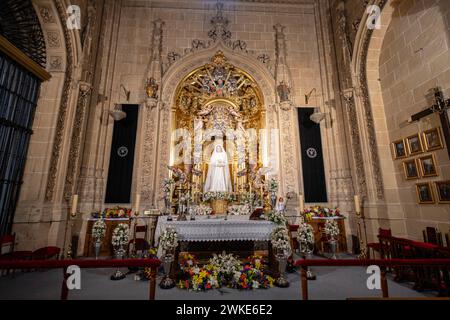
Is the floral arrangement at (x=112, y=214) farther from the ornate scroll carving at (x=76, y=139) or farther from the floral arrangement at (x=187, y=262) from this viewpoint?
the floral arrangement at (x=187, y=262)

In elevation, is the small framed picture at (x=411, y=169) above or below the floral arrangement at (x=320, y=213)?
above

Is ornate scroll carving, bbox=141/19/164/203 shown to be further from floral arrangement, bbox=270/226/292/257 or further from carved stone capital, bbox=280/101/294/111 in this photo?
floral arrangement, bbox=270/226/292/257

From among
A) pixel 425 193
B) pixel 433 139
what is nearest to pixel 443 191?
pixel 425 193

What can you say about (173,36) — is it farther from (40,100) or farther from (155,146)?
(40,100)

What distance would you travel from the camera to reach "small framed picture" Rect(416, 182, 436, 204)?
550 centimetres

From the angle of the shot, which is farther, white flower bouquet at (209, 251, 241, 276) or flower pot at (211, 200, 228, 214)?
flower pot at (211, 200, 228, 214)

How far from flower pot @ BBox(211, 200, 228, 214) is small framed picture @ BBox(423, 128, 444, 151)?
18.7 feet

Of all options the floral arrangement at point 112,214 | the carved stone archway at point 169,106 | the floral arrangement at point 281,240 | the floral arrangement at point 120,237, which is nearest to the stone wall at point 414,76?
the carved stone archway at point 169,106

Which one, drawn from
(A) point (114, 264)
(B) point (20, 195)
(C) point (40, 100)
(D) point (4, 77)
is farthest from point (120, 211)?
(A) point (114, 264)

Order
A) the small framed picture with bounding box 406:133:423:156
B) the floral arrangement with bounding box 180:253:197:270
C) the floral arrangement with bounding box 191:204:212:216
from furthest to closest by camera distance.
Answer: the floral arrangement with bounding box 191:204:212:216 < the small framed picture with bounding box 406:133:423:156 < the floral arrangement with bounding box 180:253:197:270

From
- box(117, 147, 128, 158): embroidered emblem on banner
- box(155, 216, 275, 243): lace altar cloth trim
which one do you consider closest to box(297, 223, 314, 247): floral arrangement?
box(155, 216, 275, 243): lace altar cloth trim

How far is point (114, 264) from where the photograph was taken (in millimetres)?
2537

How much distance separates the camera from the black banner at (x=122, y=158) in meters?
8.15

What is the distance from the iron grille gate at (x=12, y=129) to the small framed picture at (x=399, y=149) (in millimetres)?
10785
